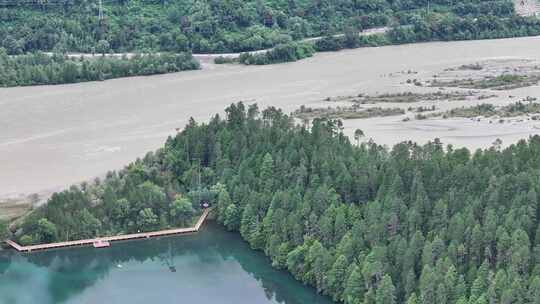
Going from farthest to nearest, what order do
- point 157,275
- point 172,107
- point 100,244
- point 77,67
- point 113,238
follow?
point 77,67, point 172,107, point 113,238, point 100,244, point 157,275

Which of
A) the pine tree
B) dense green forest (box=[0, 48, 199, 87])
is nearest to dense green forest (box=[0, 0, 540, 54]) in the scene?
dense green forest (box=[0, 48, 199, 87])

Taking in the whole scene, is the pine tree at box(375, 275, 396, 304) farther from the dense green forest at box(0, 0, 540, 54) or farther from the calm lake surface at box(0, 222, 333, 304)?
the dense green forest at box(0, 0, 540, 54)

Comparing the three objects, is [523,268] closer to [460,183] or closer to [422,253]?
[422,253]

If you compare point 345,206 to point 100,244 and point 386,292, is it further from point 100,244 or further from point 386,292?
point 100,244

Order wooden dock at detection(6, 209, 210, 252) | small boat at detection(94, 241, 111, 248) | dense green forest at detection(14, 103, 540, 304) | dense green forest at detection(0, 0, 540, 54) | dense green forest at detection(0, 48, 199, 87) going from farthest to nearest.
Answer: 1. dense green forest at detection(0, 0, 540, 54)
2. dense green forest at detection(0, 48, 199, 87)
3. small boat at detection(94, 241, 111, 248)
4. wooden dock at detection(6, 209, 210, 252)
5. dense green forest at detection(14, 103, 540, 304)

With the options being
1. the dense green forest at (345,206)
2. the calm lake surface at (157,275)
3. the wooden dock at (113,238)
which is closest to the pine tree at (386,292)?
the dense green forest at (345,206)

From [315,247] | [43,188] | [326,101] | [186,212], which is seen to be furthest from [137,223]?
[326,101]

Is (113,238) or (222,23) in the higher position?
(222,23)

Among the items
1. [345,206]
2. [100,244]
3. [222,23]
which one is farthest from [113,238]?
[222,23]
